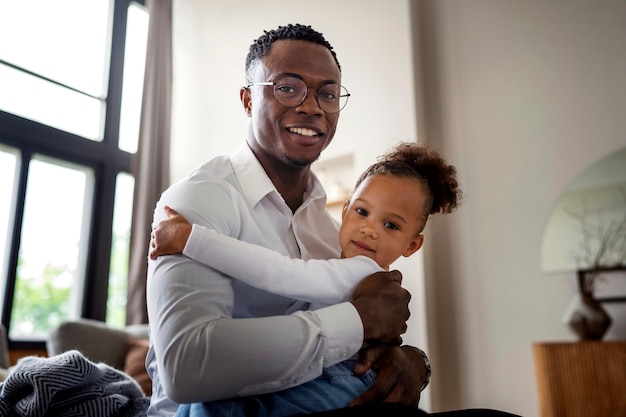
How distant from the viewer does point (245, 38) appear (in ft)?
16.1

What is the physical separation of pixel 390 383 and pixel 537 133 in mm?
2978

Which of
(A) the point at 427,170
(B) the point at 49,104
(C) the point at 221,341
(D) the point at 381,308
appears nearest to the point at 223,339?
(C) the point at 221,341

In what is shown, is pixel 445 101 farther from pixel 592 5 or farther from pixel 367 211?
pixel 367 211

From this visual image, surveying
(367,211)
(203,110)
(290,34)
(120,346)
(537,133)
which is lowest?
(120,346)

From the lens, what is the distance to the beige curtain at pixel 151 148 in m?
4.50

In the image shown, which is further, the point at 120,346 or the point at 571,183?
the point at 571,183

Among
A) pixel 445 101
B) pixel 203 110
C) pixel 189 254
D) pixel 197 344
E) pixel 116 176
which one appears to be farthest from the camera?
pixel 203 110

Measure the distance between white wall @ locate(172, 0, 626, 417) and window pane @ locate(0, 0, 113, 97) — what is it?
197 cm

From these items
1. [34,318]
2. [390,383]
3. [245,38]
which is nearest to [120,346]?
[34,318]

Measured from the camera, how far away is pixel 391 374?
3.32 feet

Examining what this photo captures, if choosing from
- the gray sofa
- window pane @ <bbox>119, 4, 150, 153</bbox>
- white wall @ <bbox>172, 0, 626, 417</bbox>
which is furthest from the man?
window pane @ <bbox>119, 4, 150, 153</bbox>

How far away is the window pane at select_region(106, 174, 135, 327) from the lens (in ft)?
15.4

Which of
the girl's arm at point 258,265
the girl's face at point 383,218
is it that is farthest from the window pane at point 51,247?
the girl's arm at point 258,265

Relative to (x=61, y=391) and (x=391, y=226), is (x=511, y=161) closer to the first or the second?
(x=391, y=226)
